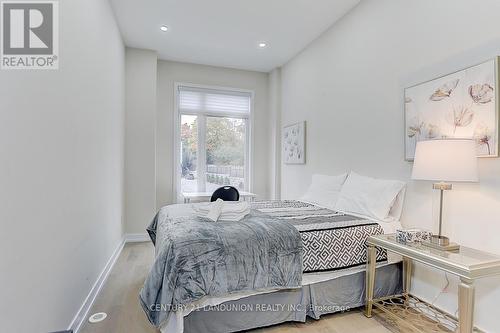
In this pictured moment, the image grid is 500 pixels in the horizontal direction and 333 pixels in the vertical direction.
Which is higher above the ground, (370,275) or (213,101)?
(213,101)

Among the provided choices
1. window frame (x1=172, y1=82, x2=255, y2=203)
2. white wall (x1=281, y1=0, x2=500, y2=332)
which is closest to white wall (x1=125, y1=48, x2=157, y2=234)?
window frame (x1=172, y1=82, x2=255, y2=203)

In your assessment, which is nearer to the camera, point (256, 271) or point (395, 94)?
point (256, 271)

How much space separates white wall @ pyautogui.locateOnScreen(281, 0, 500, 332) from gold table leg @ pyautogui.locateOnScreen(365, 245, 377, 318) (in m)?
0.52

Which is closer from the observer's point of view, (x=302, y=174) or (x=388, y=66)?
(x=388, y=66)

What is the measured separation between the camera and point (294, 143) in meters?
4.49

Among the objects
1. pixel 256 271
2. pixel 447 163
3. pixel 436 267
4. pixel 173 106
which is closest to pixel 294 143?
pixel 173 106

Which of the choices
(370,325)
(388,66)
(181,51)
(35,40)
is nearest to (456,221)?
(370,325)

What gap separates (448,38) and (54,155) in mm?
Answer: 2893

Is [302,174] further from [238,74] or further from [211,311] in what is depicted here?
[211,311]

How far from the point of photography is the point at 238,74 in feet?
17.1

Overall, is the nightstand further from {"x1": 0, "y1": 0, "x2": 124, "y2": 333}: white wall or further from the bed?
{"x1": 0, "y1": 0, "x2": 124, "y2": 333}: white wall

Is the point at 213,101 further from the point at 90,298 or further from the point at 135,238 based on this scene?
the point at 90,298

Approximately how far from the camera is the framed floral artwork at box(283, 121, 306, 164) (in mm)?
4234

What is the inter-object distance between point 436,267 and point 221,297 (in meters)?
1.35
